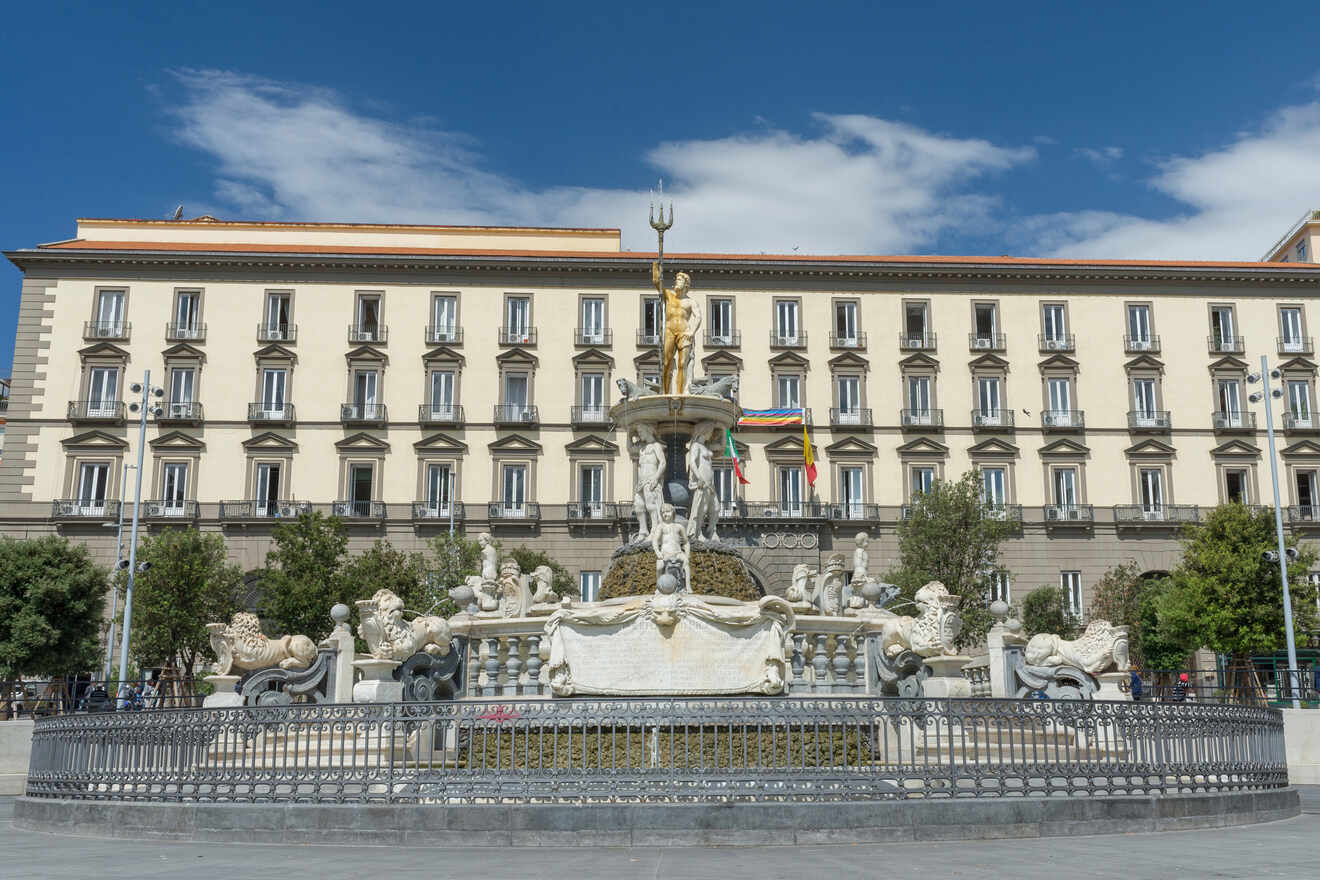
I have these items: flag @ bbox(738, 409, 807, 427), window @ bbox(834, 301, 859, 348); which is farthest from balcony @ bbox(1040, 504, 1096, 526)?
flag @ bbox(738, 409, 807, 427)

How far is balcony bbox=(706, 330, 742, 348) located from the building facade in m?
0.11

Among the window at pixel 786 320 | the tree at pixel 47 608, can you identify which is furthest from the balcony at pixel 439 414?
the window at pixel 786 320

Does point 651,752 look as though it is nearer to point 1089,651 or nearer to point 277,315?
point 1089,651

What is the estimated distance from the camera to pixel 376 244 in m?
55.4

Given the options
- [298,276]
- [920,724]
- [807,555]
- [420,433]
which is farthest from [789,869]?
[298,276]

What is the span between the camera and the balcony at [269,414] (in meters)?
51.6

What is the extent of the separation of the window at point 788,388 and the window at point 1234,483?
20.0 metres

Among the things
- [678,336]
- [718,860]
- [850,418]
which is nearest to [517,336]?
[850,418]

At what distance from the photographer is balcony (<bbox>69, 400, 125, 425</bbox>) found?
51.1 meters

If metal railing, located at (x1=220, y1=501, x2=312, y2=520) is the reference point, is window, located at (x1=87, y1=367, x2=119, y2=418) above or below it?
above

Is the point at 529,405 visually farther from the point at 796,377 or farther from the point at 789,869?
the point at 789,869

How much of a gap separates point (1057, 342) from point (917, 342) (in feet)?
21.8

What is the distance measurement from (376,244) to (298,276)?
4.16 metres

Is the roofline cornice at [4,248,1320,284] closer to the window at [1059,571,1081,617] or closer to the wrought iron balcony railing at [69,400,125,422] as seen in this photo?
the wrought iron balcony railing at [69,400,125,422]
